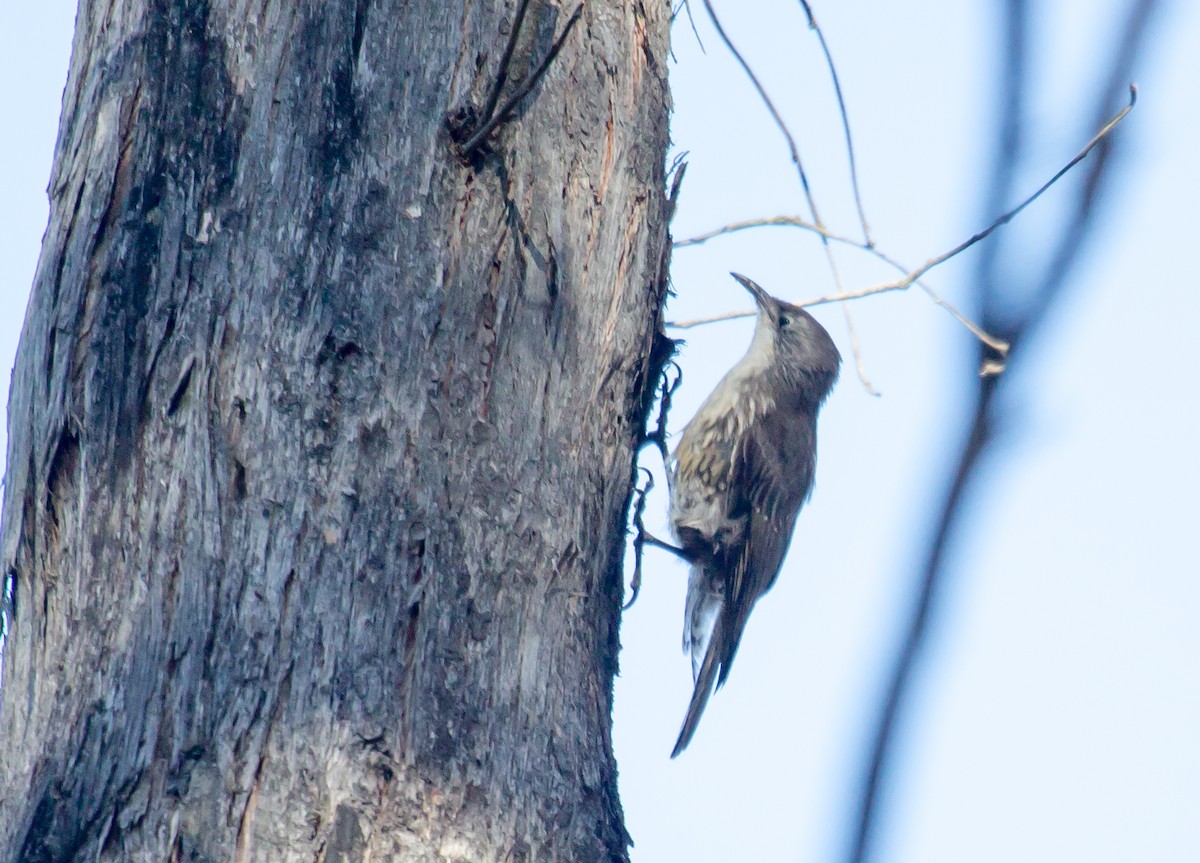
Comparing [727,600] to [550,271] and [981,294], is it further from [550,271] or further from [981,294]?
[981,294]

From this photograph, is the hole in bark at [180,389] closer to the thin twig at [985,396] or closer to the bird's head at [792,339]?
the thin twig at [985,396]

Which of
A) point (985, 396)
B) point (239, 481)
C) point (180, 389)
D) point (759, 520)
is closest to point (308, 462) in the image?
point (239, 481)

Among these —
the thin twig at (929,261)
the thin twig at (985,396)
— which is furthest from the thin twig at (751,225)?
the thin twig at (985,396)

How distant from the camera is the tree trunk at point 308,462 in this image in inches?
72.5

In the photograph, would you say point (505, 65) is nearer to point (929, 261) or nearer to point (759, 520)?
point (929, 261)

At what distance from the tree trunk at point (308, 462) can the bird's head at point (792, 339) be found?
320 cm

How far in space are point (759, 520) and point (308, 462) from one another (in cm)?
319

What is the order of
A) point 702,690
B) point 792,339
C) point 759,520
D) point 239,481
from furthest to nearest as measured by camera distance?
1. point 792,339
2. point 759,520
3. point 702,690
4. point 239,481

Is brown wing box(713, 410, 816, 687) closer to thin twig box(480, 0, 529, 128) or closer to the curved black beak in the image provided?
the curved black beak

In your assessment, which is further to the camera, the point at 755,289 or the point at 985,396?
the point at 755,289

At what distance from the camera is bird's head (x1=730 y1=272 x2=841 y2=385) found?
5.57 metres

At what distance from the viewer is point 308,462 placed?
2008 millimetres

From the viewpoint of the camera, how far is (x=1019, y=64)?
0.69 metres

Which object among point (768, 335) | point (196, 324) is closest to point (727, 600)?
point (768, 335)
